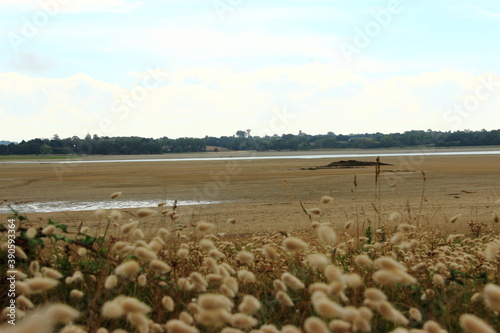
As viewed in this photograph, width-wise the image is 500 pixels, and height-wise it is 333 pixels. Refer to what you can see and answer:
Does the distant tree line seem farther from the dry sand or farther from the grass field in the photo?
→ the grass field

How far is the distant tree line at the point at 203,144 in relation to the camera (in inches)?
3829

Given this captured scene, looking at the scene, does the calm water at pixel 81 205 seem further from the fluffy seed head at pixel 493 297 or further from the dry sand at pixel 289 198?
the fluffy seed head at pixel 493 297

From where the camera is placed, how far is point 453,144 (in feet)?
357

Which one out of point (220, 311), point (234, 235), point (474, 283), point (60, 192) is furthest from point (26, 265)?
point (60, 192)

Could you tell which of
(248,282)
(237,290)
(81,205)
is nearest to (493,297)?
(237,290)

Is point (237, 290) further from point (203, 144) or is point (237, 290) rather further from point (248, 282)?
point (203, 144)

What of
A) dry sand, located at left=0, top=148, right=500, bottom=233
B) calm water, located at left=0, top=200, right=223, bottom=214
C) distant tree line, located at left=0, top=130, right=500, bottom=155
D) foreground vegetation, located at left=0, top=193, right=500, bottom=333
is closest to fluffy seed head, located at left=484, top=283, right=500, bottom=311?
foreground vegetation, located at left=0, top=193, right=500, bottom=333

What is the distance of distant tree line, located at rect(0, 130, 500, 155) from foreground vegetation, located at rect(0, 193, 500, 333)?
311 feet

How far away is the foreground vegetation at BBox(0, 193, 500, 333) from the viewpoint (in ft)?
7.38

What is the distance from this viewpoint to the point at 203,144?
114 metres

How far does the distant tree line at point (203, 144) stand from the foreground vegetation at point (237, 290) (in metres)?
94.9

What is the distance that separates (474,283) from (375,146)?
374 ft

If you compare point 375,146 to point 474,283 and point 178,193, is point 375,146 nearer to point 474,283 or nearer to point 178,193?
point 178,193

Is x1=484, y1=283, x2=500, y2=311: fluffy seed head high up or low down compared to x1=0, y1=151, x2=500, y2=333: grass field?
up
